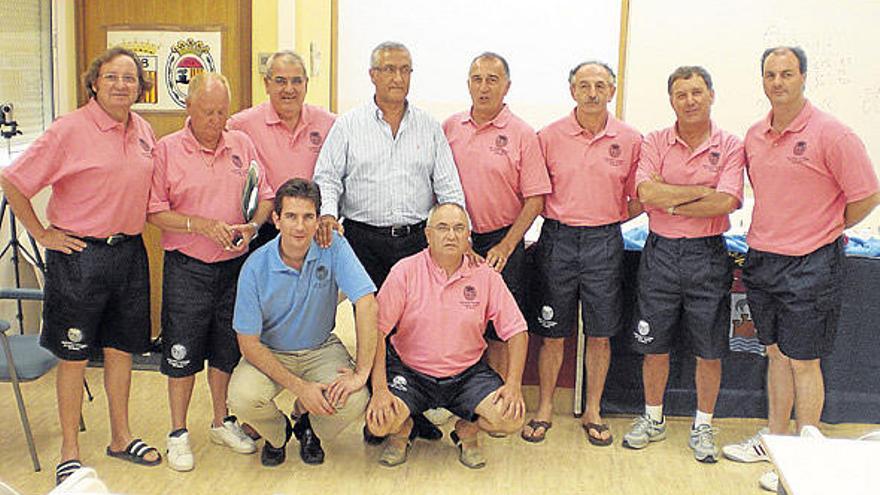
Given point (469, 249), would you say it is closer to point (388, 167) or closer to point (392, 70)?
point (388, 167)

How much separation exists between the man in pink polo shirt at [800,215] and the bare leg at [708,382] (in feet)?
0.84

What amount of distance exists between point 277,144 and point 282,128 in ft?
0.23

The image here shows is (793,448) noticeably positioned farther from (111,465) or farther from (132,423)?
(132,423)

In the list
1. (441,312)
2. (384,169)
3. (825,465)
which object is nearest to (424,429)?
(441,312)

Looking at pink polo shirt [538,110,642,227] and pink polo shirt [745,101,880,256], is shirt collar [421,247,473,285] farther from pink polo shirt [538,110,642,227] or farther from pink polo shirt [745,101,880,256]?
pink polo shirt [745,101,880,256]

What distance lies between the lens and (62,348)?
11.9ft

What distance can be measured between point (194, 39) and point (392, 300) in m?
2.02

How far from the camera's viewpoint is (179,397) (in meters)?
3.90

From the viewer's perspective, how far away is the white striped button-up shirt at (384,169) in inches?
158

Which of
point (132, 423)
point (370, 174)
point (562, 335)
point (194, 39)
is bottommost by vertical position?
point (132, 423)

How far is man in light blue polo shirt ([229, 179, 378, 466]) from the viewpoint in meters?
3.71

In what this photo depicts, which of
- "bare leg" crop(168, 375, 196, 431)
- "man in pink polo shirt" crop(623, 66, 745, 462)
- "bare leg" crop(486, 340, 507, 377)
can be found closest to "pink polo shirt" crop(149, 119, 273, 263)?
"bare leg" crop(168, 375, 196, 431)

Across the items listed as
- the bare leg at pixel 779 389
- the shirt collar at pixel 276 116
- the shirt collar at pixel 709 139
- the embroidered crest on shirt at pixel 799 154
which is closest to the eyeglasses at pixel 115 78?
the shirt collar at pixel 276 116

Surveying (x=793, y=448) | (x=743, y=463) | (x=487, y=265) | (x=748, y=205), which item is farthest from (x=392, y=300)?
(x=748, y=205)
